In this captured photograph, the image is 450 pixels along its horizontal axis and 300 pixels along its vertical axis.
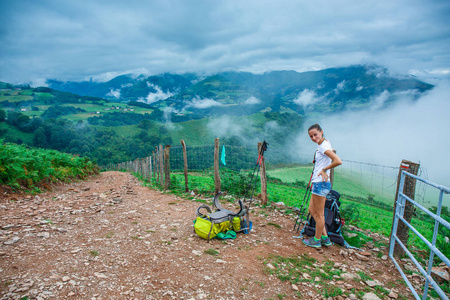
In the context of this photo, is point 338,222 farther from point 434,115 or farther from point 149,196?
point 434,115

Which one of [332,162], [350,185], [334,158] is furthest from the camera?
[350,185]

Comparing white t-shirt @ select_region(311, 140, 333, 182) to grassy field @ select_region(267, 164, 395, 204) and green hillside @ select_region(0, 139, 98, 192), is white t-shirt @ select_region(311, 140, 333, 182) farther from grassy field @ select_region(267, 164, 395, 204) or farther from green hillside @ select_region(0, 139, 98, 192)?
grassy field @ select_region(267, 164, 395, 204)

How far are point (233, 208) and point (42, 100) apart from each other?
591ft

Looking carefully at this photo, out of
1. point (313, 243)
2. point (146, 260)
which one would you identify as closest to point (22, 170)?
point (146, 260)

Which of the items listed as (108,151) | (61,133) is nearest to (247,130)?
(108,151)

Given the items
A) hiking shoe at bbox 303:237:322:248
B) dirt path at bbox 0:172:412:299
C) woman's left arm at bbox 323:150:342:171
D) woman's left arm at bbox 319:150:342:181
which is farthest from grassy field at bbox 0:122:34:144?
woman's left arm at bbox 323:150:342:171

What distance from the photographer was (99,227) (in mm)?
5730

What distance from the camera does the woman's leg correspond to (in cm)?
487

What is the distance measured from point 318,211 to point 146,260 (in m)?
3.63

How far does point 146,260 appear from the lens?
4301mm

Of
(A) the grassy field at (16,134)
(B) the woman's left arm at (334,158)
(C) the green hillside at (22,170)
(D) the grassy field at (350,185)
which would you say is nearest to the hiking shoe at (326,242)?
(B) the woman's left arm at (334,158)

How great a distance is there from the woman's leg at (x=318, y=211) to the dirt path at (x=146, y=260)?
0.46 meters

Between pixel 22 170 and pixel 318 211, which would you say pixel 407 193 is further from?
pixel 22 170

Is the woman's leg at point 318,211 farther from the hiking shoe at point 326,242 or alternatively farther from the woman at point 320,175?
the hiking shoe at point 326,242
